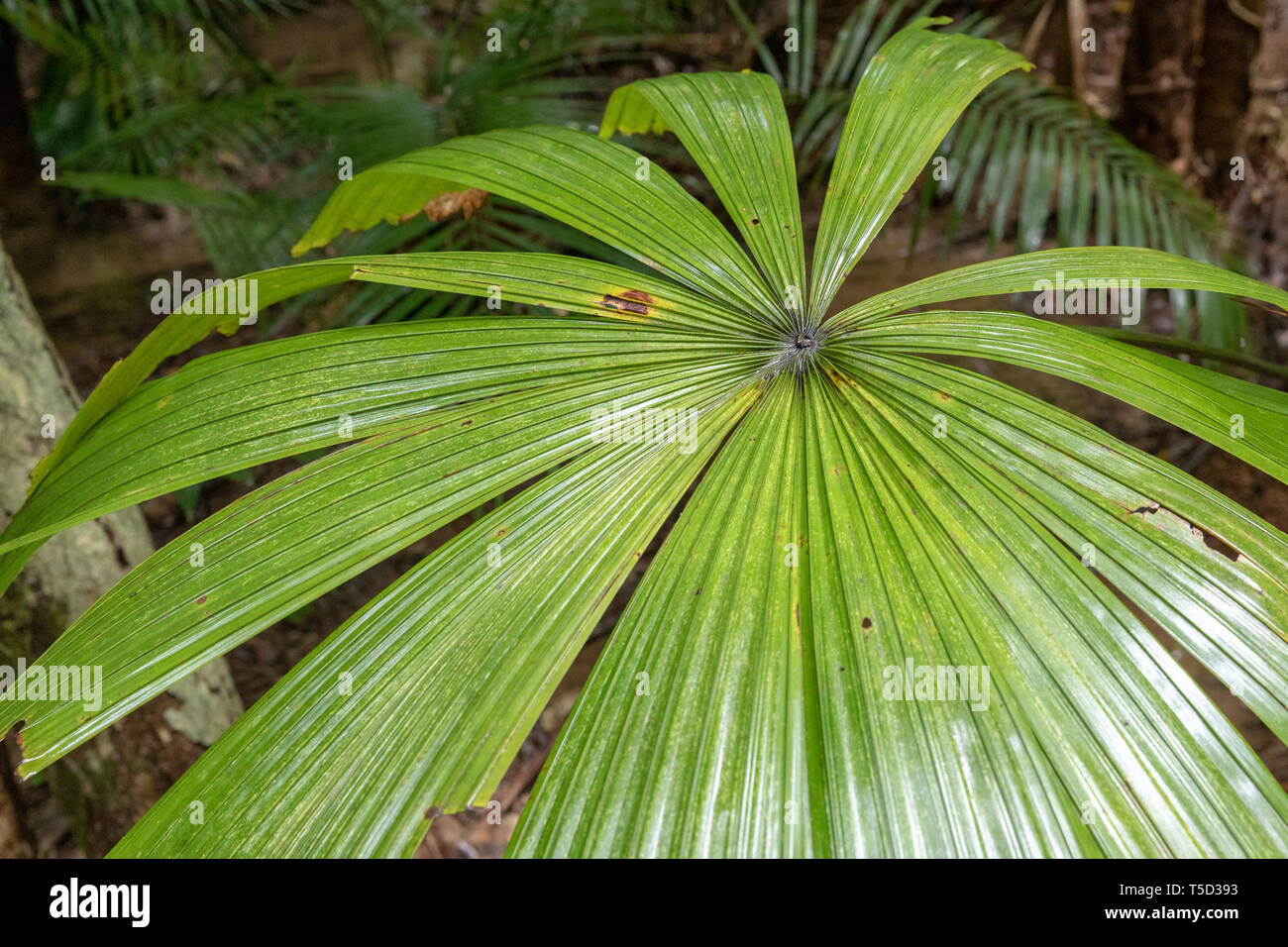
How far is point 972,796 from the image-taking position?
1.78ft

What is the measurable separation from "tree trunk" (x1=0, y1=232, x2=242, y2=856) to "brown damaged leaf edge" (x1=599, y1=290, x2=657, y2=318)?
0.98 m

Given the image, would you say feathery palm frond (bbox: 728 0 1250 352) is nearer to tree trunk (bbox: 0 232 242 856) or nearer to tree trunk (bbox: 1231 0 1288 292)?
tree trunk (bbox: 1231 0 1288 292)

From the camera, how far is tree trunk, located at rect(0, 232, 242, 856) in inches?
48.0

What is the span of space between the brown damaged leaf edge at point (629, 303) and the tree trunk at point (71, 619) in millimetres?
977

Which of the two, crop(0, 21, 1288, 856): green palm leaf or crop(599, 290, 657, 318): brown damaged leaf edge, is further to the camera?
crop(599, 290, 657, 318): brown damaged leaf edge

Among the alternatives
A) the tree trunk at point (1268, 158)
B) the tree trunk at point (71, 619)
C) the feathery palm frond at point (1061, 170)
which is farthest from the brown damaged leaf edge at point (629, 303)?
the tree trunk at point (1268, 158)

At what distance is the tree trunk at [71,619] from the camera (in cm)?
122

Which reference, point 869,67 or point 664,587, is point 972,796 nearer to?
point 664,587

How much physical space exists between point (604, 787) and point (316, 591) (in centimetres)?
31

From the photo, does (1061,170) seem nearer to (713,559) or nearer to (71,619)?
(713,559)

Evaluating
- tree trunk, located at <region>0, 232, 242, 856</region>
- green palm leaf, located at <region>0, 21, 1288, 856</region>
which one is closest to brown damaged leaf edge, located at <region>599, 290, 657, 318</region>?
green palm leaf, located at <region>0, 21, 1288, 856</region>

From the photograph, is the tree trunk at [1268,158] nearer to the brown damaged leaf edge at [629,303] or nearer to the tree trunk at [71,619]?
the brown damaged leaf edge at [629,303]

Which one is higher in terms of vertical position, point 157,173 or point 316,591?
point 157,173
